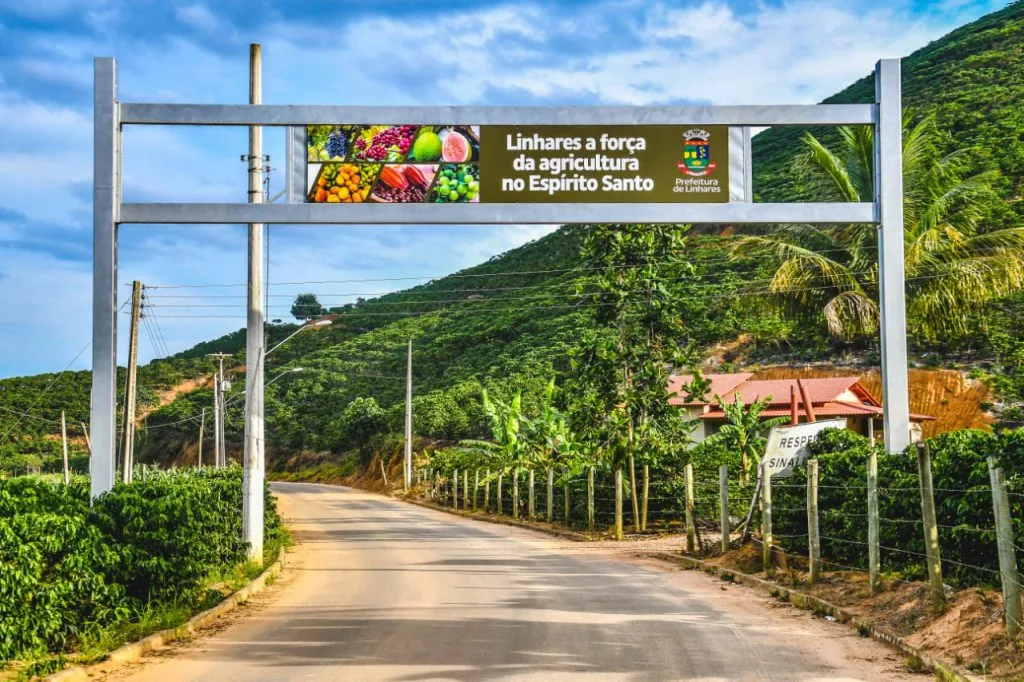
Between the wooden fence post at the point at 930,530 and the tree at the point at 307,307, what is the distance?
299 ft

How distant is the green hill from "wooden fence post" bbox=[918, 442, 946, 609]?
34388 mm

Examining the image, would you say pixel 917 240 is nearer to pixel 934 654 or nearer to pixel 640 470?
pixel 640 470

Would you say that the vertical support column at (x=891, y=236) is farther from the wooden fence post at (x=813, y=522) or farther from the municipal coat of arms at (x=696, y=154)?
the municipal coat of arms at (x=696, y=154)

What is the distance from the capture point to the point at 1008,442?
9.48 m

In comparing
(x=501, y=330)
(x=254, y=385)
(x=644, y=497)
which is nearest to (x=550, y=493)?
(x=644, y=497)

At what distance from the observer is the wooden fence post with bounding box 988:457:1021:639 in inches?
342

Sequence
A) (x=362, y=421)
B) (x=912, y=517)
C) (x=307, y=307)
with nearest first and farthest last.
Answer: (x=912, y=517)
(x=362, y=421)
(x=307, y=307)

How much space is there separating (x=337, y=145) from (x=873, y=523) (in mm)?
7787

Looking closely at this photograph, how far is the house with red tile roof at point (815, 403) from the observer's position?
34344mm

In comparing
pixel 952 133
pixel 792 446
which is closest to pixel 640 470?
pixel 792 446

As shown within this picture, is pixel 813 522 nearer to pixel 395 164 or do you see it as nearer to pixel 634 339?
Result: pixel 395 164

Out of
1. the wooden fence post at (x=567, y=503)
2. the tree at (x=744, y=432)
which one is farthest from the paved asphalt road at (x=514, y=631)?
the wooden fence post at (x=567, y=503)

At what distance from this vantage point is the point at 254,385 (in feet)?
59.8

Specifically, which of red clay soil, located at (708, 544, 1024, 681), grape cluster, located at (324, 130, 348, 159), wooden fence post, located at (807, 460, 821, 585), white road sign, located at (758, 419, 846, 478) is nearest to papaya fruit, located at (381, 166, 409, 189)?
grape cluster, located at (324, 130, 348, 159)
